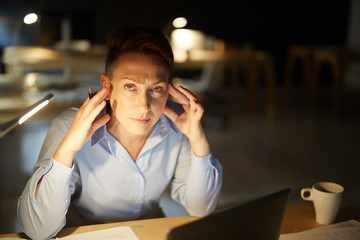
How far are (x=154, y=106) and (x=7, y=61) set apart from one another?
3.15 metres

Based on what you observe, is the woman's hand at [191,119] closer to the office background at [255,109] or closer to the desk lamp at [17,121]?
the desk lamp at [17,121]

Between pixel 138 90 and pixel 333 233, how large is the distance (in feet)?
2.23

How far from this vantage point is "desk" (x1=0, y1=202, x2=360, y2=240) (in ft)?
3.63

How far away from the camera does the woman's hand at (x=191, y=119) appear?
4.28ft

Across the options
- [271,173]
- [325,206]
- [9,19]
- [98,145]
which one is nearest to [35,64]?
[9,19]

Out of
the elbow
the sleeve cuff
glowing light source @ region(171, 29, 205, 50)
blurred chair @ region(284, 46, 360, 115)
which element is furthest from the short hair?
blurred chair @ region(284, 46, 360, 115)

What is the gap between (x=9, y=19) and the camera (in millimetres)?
5281

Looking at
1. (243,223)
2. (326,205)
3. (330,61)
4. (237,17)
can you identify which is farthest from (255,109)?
(243,223)

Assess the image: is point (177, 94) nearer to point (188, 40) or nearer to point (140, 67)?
point (140, 67)

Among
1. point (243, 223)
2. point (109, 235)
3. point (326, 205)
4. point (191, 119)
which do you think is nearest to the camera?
point (243, 223)

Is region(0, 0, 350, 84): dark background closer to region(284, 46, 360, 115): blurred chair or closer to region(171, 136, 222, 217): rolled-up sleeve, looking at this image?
region(284, 46, 360, 115): blurred chair

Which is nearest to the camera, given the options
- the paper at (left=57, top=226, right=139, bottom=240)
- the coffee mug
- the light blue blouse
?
the paper at (left=57, top=226, right=139, bottom=240)

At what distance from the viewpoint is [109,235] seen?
1.08 m

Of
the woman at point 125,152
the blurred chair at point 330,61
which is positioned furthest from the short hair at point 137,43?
the blurred chair at point 330,61
